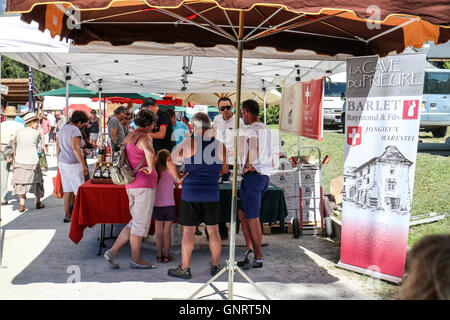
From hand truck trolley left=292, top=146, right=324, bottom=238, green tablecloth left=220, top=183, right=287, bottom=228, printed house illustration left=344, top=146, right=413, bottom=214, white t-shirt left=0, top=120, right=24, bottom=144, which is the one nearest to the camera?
printed house illustration left=344, top=146, right=413, bottom=214

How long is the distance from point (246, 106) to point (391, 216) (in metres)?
2.01

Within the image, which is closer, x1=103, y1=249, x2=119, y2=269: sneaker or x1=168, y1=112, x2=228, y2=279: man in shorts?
x1=168, y1=112, x2=228, y2=279: man in shorts

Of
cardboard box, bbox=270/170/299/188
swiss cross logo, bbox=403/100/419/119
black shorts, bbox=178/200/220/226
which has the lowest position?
black shorts, bbox=178/200/220/226

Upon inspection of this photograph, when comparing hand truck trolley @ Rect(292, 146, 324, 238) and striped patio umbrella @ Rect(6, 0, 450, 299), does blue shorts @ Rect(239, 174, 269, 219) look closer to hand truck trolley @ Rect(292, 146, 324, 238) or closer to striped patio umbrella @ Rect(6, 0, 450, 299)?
striped patio umbrella @ Rect(6, 0, 450, 299)

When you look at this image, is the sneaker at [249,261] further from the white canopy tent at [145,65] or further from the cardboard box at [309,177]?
the white canopy tent at [145,65]

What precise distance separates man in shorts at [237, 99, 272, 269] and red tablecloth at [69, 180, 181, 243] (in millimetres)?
1455

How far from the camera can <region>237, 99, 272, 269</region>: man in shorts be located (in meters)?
4.54

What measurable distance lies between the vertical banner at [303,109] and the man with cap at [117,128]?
323 cm

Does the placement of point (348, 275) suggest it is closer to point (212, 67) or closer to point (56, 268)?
point (56, 268)

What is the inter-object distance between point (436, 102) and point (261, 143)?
1058cm

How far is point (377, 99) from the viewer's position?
445 centimetres

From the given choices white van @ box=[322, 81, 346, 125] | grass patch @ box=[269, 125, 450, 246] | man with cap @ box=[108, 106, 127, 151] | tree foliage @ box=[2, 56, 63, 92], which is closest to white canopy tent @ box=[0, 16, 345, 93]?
man with cap @ box=[108, 106, 127, 151]

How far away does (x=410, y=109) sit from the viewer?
13.8ft

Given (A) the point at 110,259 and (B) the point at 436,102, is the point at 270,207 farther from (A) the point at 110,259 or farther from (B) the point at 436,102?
(B) the point at 436,102
